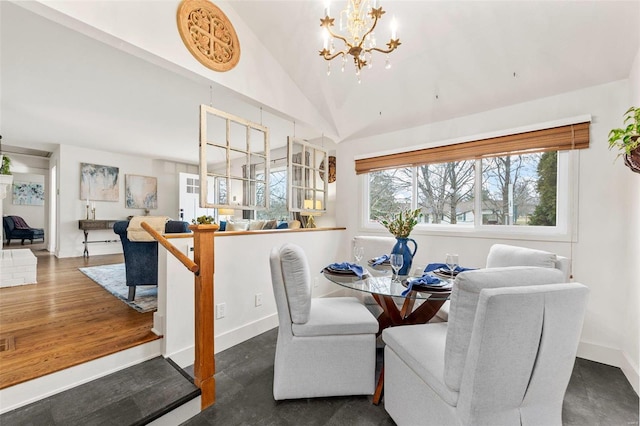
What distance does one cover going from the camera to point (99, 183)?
590 centimetres

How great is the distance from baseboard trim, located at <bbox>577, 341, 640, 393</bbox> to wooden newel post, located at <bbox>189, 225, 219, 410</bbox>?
279 centimetres

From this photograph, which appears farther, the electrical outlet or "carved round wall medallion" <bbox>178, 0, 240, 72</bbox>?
the electrical outlet

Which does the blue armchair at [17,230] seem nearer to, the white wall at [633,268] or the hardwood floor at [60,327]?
the hardwood floor at [60,327]

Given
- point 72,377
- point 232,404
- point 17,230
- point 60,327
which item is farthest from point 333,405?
point 17,230

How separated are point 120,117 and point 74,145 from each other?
8.31ft

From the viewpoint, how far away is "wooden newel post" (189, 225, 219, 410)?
1.64 m

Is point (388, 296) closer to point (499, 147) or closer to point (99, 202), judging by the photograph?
point (499, 147)

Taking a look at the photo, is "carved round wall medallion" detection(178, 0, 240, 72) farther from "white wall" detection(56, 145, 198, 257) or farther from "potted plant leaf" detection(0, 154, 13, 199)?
"white wall" detection(56, 145, 198, 257)

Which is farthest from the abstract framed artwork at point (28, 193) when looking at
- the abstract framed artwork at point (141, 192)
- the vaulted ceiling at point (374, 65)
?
the vaulted ceiling at point (374, 65)

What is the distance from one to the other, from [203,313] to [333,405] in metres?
0.98

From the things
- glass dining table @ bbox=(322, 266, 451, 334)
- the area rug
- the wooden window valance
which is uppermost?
the wooden window valance

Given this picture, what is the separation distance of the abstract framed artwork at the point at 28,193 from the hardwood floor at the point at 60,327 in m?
5.78

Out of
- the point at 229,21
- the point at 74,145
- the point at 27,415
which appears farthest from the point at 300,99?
the point at 74,145

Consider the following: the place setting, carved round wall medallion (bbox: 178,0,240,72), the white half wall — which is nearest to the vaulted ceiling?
carved round wall medallion (bbox: 178,0,240,72)
